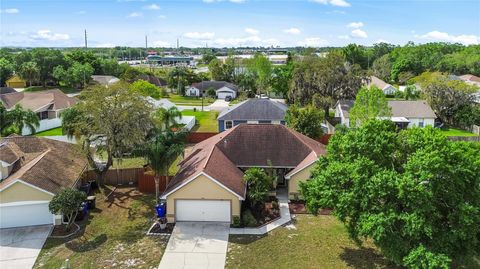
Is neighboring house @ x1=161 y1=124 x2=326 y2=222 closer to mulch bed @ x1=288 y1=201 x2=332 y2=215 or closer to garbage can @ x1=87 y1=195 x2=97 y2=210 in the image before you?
mulch bed @ x1=288 y1=201 x2=332 y2=215

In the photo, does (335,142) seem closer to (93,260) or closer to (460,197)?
(460,197)

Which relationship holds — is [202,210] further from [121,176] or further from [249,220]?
[121,176]

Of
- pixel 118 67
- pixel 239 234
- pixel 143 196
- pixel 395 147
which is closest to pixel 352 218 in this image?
pixel 395 147

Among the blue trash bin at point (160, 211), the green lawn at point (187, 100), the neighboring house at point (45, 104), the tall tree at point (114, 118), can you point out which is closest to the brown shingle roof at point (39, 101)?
the neighboring house at point (45, 104)

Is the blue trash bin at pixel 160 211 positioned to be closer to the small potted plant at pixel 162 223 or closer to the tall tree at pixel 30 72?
the small potted plant at pixel 162 223

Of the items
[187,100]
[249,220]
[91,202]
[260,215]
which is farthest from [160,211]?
[187,100]

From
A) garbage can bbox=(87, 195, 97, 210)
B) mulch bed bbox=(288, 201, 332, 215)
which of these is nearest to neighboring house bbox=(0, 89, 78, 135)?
garbage can bbox=(87, 195, 97, 210)
